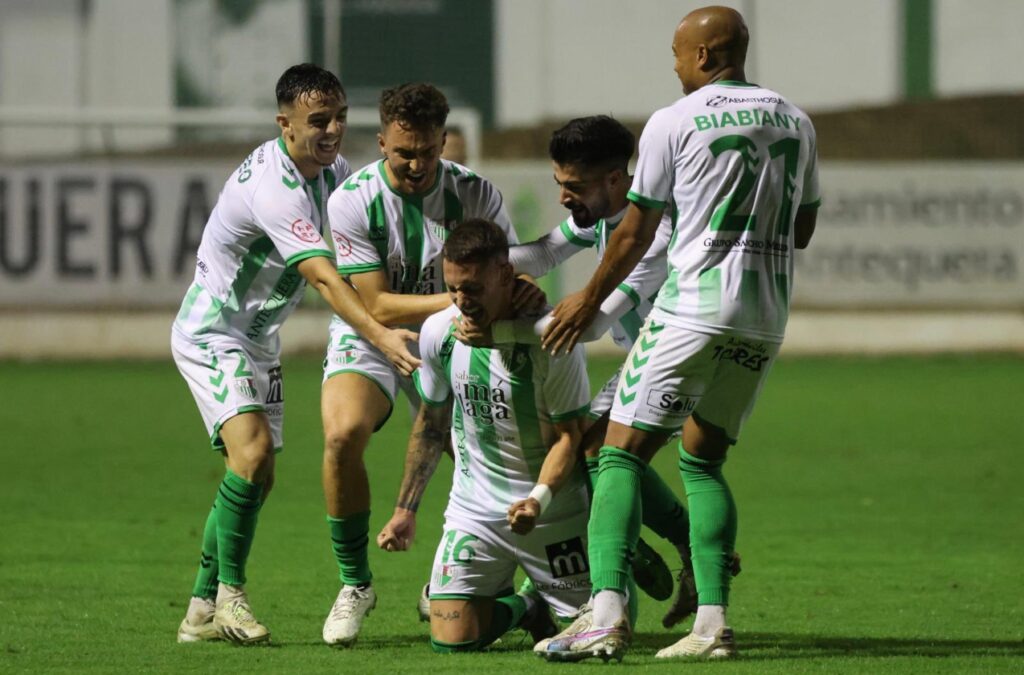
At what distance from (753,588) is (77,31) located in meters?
17.0

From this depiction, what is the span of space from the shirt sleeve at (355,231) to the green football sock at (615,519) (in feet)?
4.42

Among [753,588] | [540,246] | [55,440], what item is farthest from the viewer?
[55,440]

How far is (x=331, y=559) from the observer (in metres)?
7.80

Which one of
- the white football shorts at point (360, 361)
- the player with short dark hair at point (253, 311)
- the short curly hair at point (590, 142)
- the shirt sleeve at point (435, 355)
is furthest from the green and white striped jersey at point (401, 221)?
the short curly hair at point (590, 142)

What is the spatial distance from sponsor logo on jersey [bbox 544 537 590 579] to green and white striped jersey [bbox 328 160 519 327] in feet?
4.02

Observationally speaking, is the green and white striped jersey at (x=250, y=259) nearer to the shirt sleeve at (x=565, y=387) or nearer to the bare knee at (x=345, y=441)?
the bare knee at (x=345, y=441)

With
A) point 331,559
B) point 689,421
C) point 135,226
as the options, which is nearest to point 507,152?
point 135,226

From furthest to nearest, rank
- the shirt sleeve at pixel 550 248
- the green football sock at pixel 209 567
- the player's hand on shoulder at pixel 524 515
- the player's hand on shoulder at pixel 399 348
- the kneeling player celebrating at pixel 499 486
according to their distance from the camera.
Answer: the shirt sleeve at pixel 550 248
the green football sock at pixel 209 567
the player's hand on shoulder at pixel 399 348
the kneeling player celebrating at pixel 499 486
the player's hand on shoulder at pixel 524 515

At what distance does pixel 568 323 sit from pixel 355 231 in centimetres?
123

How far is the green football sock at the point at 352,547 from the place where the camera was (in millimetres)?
6039

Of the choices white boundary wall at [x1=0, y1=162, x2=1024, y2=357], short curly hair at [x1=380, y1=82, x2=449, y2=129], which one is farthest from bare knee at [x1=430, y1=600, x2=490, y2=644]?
white boundary wall at [x1=0, y1=162, x2=1024, y2=357]

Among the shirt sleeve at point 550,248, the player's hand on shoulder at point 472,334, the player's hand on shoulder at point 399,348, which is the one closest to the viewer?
the player's hand on shoulder at point 472,334

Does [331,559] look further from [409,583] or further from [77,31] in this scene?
[77,31]

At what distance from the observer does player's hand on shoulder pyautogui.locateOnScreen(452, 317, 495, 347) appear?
5504 millimetres
